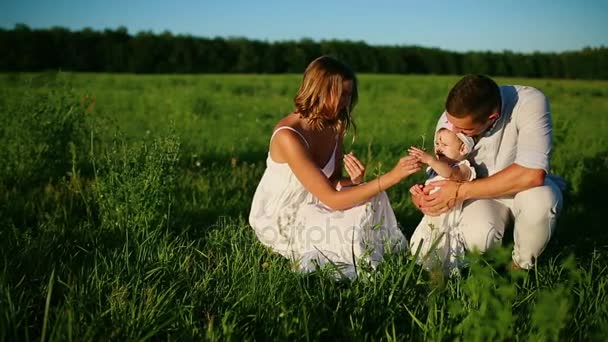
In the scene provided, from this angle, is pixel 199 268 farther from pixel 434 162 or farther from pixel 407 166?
pixel 434 162

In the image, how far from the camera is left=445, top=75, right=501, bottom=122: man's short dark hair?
3168mm

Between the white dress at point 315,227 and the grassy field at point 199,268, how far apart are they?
0.39ft

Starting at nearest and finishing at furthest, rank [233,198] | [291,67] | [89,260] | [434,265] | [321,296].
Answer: [321,296]
[434,265]
[89,260]
[233,198]
[291,67]

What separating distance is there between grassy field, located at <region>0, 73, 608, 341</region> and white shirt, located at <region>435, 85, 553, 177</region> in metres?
0.60

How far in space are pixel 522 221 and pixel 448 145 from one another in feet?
2.02

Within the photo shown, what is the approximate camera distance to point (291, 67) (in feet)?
146

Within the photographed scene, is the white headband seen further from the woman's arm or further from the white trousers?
the woman's arm

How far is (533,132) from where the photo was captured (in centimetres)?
337

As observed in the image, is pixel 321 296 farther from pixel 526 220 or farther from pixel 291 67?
pixel 291 67

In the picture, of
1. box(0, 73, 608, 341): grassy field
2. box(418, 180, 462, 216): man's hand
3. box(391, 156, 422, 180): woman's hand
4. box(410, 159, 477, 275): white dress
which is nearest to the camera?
box(0, 73, 608, 341): grassy field

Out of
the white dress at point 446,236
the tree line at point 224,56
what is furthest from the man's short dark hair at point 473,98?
the tree line at point 224,56

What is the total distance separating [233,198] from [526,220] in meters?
2.41

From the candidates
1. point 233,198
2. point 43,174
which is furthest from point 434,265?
point 43,174

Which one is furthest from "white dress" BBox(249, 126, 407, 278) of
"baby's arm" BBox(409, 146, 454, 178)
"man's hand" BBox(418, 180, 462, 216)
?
"baby's arm" BBox(409, 146, 454, 178)
